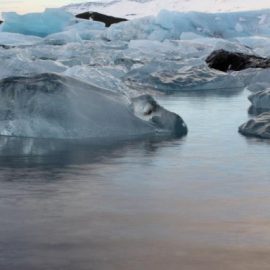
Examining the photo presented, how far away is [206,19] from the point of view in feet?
139

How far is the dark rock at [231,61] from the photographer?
88.0ft

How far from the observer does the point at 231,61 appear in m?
27.3

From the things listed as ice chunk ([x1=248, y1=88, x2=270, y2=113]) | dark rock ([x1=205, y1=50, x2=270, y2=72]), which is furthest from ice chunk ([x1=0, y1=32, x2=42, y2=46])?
ice chunk ([x1=248, y1=88, x2=270, y2=113])

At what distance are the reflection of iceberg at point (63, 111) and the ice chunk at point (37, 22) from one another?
33.3m

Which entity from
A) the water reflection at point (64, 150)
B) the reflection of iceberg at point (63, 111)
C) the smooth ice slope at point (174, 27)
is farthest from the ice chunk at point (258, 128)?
the smooth ice slope at point (174, 27)

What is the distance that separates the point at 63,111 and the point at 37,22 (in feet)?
116

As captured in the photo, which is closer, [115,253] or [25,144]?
[115,253]

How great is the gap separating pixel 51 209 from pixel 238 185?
52.5 inches

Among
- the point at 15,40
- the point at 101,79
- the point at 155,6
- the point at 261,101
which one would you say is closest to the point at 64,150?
the point at 261,101

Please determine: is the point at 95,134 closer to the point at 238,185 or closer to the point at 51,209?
the point at 238,185

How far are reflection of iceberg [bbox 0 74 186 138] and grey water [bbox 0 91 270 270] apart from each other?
52 cm

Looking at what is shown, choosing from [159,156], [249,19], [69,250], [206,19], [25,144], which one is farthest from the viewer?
[249,19]

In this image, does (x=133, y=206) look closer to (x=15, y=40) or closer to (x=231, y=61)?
(x=231, y=61)

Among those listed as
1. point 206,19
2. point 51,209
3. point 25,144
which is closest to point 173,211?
point 51,209
